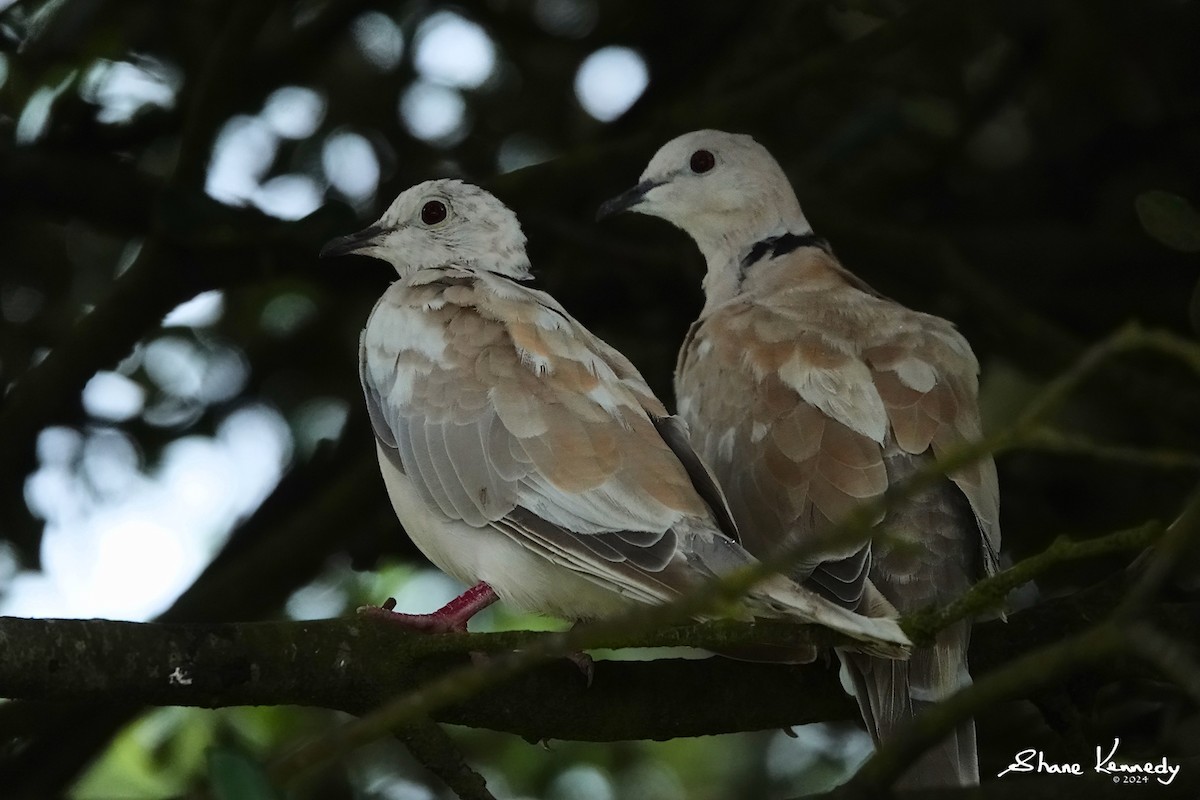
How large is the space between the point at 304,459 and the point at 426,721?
261 cm

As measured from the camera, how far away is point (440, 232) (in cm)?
364

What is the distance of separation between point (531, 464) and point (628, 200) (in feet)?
Answer: 4.85

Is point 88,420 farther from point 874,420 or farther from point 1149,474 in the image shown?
point 1149,474

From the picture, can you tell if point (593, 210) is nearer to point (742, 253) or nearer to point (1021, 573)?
point (742, 253)

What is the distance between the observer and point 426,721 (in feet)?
8.07

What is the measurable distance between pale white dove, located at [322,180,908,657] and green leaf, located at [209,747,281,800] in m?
0.82

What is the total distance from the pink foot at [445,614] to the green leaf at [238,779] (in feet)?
2.91

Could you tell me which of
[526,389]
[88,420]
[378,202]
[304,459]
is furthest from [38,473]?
[526,389]

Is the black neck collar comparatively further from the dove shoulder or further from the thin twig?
the thin twig

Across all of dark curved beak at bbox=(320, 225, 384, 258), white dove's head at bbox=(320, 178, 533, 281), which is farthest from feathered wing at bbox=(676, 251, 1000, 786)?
dark curved beak at bbox=(320, 225, 384, 258)

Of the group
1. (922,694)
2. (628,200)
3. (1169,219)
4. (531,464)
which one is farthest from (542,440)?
(628,200)

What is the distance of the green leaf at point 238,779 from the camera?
177 cm

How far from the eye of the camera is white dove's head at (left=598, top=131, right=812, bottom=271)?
4164 mm
